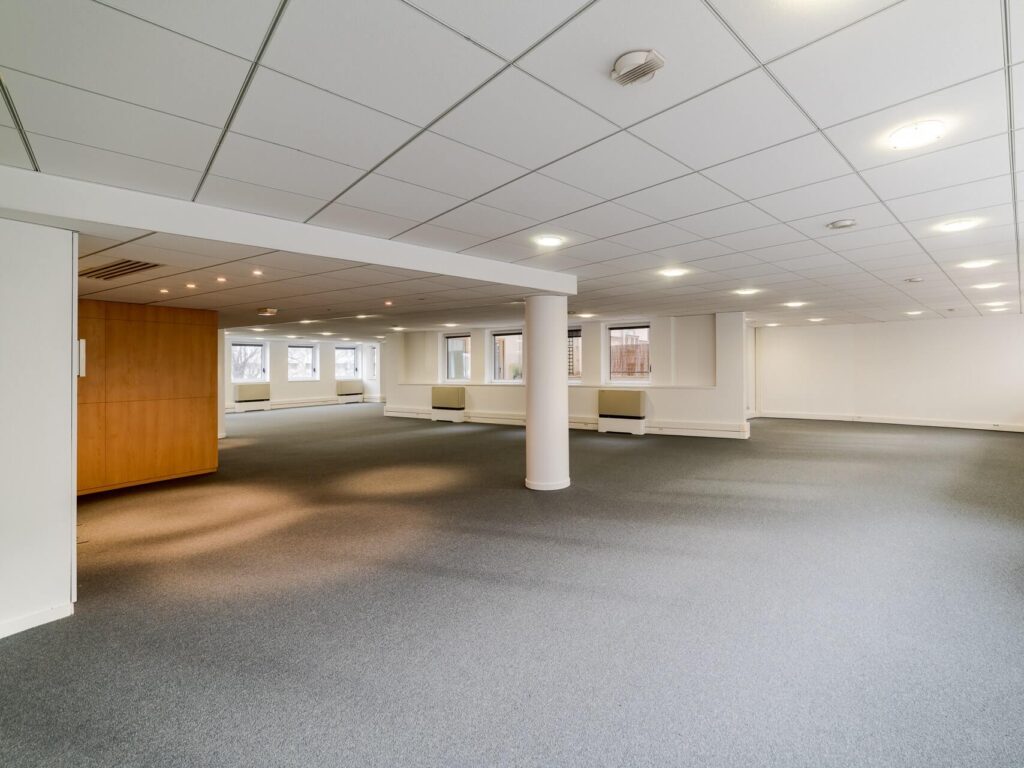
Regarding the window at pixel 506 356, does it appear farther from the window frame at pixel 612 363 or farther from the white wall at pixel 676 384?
the window frame at pixel 612 363

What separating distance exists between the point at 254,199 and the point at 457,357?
38.5 feet

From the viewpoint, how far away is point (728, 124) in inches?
89.9

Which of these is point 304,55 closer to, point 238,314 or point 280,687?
point 280,687

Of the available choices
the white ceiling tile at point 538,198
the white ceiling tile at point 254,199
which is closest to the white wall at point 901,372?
the white ceiling tile at point 538,198

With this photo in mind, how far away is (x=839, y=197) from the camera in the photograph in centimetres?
331

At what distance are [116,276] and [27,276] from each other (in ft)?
6.64

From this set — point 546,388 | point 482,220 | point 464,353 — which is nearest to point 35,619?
point 482,220

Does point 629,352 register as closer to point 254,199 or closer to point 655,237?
point 655,237

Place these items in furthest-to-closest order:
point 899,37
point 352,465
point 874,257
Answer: point 352,465 → point 874,257 → point 899,37

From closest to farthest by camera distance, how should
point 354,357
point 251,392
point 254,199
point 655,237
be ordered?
point 254,199
point 655,237
point 251,392
point 354,357

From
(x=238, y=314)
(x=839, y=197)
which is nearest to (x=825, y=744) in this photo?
(x=839, y=197)

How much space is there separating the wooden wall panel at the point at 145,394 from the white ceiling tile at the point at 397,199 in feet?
16.6

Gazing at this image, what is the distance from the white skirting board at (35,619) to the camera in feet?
9.43

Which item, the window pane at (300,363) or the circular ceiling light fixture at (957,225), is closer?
the circular ceiling light fixture at (957,225)
